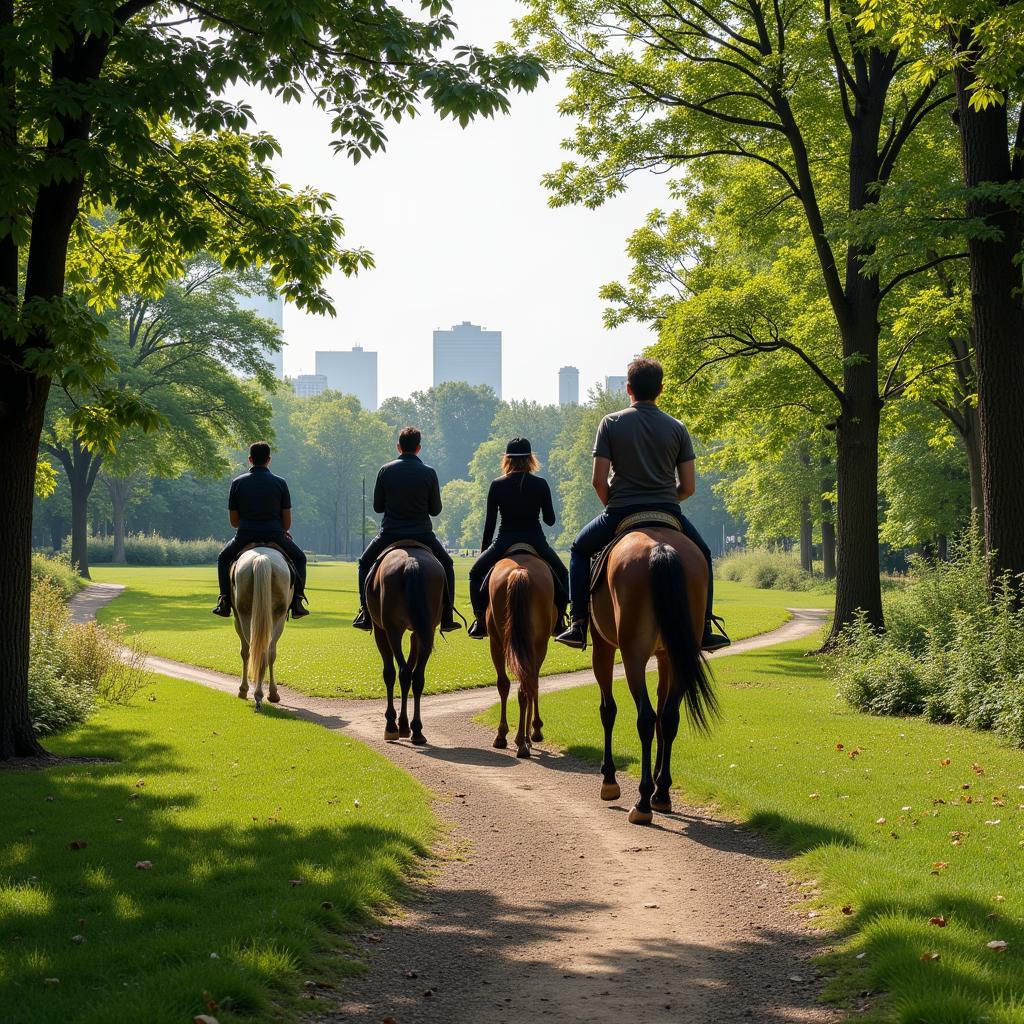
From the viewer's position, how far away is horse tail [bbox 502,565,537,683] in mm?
12023

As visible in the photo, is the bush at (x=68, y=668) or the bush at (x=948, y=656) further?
the bush at (x=948, y=656)

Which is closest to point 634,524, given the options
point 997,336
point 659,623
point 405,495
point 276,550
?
point 659,623

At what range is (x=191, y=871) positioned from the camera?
277 inches

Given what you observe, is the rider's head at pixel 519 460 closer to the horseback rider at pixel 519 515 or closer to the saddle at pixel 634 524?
the horseback rider at pixel 519 515

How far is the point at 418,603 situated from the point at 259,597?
10.2ft

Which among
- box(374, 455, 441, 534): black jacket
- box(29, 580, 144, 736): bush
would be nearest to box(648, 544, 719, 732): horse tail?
box(374, 455, 441, 534): black jacket

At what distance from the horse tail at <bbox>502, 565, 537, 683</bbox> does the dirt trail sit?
136 cm

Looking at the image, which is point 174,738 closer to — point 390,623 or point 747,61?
point 390,623


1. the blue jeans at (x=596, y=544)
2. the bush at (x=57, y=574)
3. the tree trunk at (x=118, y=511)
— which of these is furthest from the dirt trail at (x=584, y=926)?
the tree trunk at (x=118, y=511)

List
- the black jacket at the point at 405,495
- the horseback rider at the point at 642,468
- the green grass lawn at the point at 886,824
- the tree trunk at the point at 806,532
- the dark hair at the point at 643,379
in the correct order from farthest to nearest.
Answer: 1. the tree trunk at the point at 806,532
2. the black jacket at the point at 405,495
3. the dark hair at the point at 643,379
4. the horseback rider at the point at 642,468
5. the green grass lawn at the point at 886,824

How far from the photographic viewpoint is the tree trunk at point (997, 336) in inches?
613

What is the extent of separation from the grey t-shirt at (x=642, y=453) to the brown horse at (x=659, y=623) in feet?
1.26

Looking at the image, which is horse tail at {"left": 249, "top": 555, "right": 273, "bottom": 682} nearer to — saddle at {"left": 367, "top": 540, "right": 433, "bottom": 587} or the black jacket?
saddle at {"left": 367, "top": 540, "right": 433, "bottom": 587}

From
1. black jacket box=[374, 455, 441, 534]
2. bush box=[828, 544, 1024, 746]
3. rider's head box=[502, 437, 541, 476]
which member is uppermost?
rider's head box=[502, 437, 541, 476]
